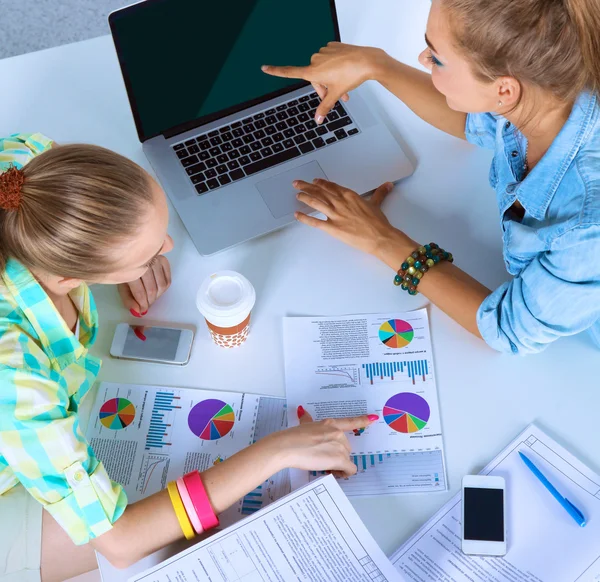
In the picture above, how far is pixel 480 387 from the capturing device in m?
1.13

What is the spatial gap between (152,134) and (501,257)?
26.3 inches

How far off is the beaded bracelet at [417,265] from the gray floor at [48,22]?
1.81 meters

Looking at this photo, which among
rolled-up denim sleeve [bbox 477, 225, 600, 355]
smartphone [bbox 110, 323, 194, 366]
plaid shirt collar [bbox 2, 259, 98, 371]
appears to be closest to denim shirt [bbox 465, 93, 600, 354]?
rolled-up denim sleeve [bbox 477, 225, 600, 355]

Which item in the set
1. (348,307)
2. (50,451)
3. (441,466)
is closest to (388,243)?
(348,307)

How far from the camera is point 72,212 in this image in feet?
2.87

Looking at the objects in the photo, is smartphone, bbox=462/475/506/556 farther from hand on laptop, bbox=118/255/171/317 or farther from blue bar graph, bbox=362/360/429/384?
hand on laptop, bbox=118/255/171/317

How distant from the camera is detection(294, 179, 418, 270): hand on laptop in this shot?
4.03ft

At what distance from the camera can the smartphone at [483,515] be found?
0.98 meters

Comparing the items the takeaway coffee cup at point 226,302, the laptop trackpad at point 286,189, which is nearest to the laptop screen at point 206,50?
the laptop trackpad at point 286,189

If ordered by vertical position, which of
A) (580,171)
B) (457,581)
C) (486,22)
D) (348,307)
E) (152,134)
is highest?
(486,22)

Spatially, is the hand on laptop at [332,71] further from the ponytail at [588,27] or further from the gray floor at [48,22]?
the gray floor at [48,22]

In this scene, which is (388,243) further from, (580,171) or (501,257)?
(580,171)

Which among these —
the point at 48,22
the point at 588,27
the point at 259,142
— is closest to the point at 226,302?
the point at 259,142

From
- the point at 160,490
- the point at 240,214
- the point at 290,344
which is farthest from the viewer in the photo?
the point at 240,214
